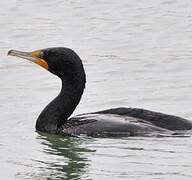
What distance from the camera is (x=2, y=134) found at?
49.5 ft

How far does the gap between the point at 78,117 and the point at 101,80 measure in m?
3.87

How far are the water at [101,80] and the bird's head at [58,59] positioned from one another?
3.14ft

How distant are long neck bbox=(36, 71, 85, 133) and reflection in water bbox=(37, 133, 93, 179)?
20cm

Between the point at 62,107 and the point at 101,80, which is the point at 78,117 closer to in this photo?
the point at 62,107

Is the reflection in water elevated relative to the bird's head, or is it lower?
lower

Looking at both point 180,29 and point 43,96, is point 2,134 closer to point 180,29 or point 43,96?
point 43,96

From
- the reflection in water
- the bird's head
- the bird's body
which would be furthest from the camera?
the bird's head

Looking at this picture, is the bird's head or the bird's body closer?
the bird's body

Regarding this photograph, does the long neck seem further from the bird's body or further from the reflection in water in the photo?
the bird's body

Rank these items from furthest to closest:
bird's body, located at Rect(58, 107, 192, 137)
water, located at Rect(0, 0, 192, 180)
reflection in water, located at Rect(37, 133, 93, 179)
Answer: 1. bird's body, located at Rect(58, 107, 192, 137)
2. water, located at Rect(0, 0, 192, 180)
3. reflection in water, located at Rect(37, 133, 93, 179)

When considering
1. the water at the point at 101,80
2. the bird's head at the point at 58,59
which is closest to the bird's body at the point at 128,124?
the water at the point at 101,80

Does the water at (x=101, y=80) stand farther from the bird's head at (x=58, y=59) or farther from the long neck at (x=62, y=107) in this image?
the bird's head at (x=58, y=59)

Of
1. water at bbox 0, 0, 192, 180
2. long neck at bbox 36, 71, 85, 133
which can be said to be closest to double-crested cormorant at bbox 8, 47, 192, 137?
long neck at bbox 36, 71, 85, 133

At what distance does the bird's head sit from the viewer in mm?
15133
